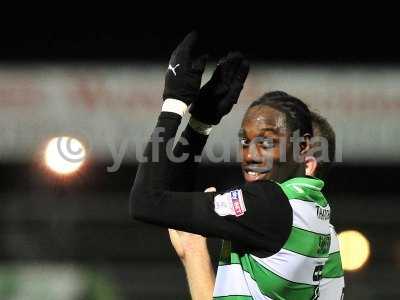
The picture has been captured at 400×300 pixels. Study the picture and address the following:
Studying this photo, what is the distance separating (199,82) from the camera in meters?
2.17

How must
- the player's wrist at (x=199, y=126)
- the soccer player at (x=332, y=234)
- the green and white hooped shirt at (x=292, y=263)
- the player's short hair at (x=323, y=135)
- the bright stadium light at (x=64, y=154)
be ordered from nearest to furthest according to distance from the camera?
the green and white hooped shirt at (x=292, y=263)
the player's wrist at (x=199, y=126)
the soccer player at (x=332, y=234)
the player's short hair at (x=323, y=135)
the bright stadium light at (x=64, y=154)

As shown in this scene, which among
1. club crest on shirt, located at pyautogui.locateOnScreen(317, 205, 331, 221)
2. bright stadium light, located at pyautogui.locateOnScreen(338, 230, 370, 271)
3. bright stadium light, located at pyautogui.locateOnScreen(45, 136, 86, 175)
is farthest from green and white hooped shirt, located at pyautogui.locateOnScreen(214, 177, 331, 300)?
bright stadium light, located at pyautogui.locateOnScreen(338, 230, 370, 271)

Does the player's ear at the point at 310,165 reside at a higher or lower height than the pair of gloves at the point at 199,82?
lower

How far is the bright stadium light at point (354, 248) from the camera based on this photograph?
668 centimetres

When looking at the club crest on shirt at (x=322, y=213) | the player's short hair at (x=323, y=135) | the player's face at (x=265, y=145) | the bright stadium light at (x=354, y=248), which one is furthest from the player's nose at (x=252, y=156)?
the bright stadium light at (x=354, y=248)

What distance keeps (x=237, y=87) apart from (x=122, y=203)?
4906 mm

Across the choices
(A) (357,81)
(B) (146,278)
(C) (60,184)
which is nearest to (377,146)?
(A) (357,81)

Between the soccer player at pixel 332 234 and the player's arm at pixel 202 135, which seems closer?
the player's arm at pixel 202 135

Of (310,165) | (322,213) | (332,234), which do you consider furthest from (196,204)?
(332,234)

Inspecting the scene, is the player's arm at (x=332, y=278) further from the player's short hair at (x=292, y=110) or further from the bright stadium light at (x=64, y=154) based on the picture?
the bright stadium light at (x=64, y=154)

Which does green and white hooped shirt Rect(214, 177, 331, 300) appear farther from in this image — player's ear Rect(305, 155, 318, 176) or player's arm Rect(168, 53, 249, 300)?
player's arm Rect(168, 53, 249, 300)

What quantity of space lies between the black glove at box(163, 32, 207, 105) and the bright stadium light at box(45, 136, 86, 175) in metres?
4.25

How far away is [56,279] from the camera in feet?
21.5

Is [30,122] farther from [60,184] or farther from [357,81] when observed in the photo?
[357,81]
